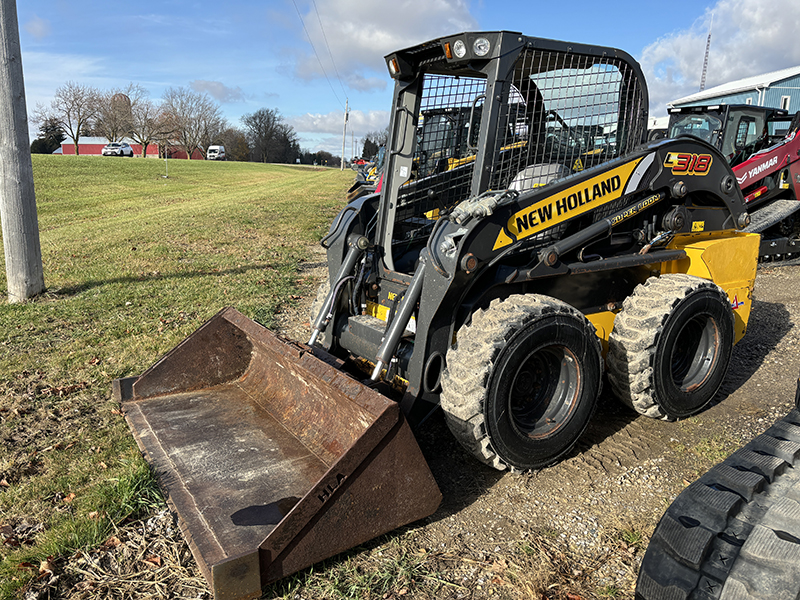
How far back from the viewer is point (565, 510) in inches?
133

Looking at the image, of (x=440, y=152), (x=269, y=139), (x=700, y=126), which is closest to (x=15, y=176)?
(x=440, y=152)

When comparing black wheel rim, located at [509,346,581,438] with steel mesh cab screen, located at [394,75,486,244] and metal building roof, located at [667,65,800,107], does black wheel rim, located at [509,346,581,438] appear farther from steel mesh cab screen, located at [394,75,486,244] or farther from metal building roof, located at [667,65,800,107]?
metal building roof, located at [667,65,800,107]

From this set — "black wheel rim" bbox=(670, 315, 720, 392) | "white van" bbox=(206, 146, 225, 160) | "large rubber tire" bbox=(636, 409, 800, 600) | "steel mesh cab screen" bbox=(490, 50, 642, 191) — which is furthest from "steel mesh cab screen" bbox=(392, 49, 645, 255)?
"white van" bbox=(206, 146, 225, 160)

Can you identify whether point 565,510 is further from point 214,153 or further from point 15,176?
point 214,153

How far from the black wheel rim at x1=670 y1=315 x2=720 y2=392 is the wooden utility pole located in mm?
6981

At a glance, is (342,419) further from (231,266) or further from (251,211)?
(251,211)

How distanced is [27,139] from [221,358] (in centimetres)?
496

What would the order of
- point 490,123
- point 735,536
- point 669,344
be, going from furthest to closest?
point 669,344
point 490,123
point 735,536

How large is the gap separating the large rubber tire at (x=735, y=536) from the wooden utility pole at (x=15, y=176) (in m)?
7.37

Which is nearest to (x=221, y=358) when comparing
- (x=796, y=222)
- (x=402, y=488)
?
(x=402, y=488)

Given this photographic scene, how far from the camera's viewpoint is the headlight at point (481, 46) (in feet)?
11.4

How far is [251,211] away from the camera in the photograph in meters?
17.7

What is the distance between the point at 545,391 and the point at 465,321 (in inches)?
28.1

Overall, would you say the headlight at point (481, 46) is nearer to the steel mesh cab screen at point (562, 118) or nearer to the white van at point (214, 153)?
the steel mesh cab screen at point (562, 118)
